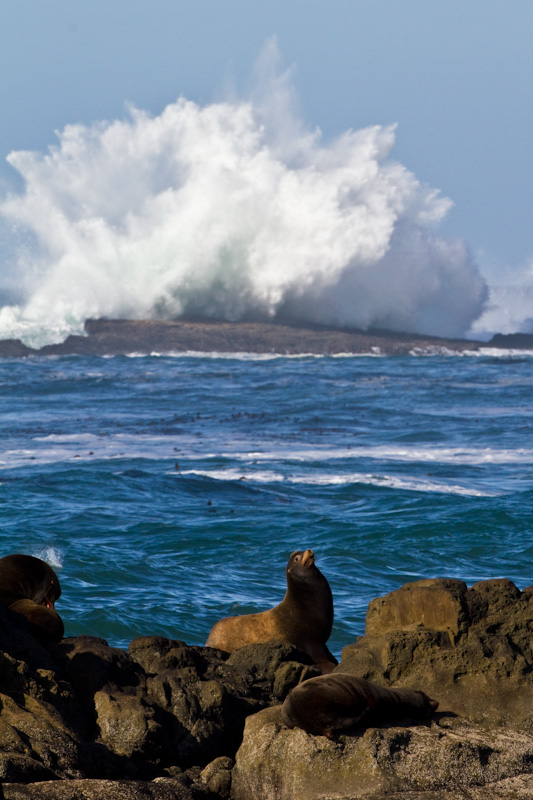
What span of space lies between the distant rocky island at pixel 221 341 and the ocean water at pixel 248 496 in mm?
19029

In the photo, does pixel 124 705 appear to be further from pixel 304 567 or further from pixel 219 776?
pixel 304 567

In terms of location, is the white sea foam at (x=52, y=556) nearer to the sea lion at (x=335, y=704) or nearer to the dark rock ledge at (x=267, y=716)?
the dark rock ledge at (x=267, y=716)

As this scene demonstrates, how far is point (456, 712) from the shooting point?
4242 millimetres

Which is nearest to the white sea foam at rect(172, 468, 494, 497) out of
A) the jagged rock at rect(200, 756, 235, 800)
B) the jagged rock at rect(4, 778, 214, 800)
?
the jagged rock at rect(200, 756, 235, 800)

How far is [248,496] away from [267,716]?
399 inches

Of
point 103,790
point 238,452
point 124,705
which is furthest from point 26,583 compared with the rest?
point 238,452

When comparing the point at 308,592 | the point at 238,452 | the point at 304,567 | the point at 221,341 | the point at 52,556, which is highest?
the point at 221,341

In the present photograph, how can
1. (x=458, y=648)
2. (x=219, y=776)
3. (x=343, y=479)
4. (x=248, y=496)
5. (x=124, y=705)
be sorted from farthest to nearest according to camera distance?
(x=343, y=479)
(x=248, y=496)
(x=458, y=648)
(x=124, y=705)
(x=219, y=776)

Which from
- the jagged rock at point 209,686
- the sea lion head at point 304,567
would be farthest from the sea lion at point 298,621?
the jagged rock at point 209,686

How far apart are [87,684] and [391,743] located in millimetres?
1458

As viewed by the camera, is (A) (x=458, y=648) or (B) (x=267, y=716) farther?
(A) (x=458, y=648)

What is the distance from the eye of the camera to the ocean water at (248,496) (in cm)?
947

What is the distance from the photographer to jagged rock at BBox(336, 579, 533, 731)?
14.1 ft

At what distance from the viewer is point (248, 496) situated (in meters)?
14.2
